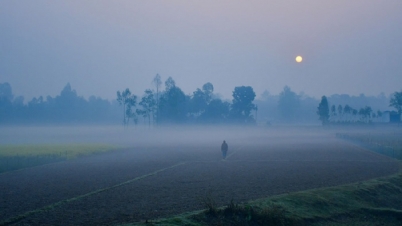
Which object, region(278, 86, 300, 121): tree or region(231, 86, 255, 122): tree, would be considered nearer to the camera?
region(231, 86, 255, 122): tree

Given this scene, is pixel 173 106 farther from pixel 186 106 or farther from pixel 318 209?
pixel 318 209

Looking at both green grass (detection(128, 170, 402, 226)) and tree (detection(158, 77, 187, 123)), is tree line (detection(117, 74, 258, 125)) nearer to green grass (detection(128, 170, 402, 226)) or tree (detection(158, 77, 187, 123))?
tree (detection(158, 77, 187, 123))

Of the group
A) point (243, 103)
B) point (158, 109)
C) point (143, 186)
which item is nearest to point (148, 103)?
point (158, 109)

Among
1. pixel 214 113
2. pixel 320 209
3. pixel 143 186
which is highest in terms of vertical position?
pixel 214 113

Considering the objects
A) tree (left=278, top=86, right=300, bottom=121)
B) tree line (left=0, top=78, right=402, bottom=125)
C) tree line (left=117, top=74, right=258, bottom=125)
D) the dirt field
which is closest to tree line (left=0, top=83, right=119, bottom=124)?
tree line (left=0, top=78, right=402, bottom=125)

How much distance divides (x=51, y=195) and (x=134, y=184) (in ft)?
14.6

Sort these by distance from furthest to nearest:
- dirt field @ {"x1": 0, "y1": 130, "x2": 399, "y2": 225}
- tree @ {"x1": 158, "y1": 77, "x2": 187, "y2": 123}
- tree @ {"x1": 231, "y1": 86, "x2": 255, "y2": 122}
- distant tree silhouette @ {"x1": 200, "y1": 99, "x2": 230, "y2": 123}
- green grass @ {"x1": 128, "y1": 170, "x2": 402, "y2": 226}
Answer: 1. tree @ {"x1": 231, "y1": 86, "x2": 255, "y2": 122}
2. distant tree silhouette @ {"x1": 200, "y1": 99, "x2": 230, "y2": 123}
3. tree @ {"x1": 158, "y1": 77, "x2": 187, "y2": 123}
4. dirt field @ {"x1": 0, "y1": 130, "x2": 399, "y2": 225}
5. green grass @ {"x1": 128, "y1": 170, "x2": 402, "y2": 226}

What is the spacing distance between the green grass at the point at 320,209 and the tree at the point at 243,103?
9216 centimetres

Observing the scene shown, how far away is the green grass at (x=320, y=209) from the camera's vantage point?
43.1ft

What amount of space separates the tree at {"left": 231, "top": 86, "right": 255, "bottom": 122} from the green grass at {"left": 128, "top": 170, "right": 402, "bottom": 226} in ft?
302

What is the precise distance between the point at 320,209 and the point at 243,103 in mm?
99238

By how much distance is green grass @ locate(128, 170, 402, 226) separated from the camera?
1315 cm

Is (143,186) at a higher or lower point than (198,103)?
lower

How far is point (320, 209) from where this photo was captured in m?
16.1
